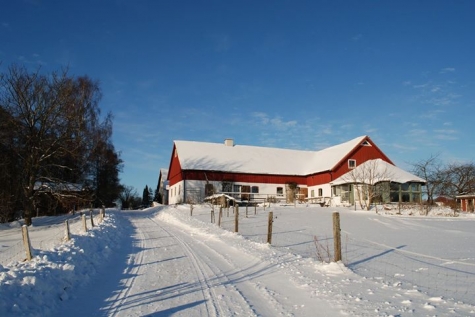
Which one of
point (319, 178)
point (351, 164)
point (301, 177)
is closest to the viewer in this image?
point (351, 164)

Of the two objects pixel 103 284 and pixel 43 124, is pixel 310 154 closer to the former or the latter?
pixel 43 124

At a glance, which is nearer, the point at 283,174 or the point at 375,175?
the point at 375,175

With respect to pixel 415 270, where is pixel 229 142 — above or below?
above

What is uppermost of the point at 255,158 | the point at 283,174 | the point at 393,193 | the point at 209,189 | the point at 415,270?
the point at 255,158

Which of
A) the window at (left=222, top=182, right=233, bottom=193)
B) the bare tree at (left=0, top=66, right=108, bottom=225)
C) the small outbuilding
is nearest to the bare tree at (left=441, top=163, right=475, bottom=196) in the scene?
the small outbuilding

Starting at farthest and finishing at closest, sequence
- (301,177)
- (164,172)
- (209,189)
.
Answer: (164,172), (301,177), (209,189)

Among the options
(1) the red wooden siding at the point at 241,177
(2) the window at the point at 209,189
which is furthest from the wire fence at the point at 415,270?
(1) the red wooden siding at the point at 241,177

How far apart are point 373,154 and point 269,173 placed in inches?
499

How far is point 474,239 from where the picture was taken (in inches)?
704

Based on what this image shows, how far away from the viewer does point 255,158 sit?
1953 inches

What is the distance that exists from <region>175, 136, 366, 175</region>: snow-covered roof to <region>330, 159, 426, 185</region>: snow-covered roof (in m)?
4.39

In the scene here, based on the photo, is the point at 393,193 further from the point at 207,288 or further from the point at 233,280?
the point at 207,288

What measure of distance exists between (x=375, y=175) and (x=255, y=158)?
16079mm

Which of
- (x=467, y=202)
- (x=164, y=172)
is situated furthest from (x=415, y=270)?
(x=164, y=172)
